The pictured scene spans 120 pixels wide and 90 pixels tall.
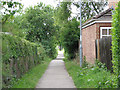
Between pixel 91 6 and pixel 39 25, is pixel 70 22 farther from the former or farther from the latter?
pixel 91 6

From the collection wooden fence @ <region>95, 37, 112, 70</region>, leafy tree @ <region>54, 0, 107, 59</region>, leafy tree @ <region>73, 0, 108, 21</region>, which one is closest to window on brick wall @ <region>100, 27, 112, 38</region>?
wooden fence @ <region>95, 37, 112, 70</region>

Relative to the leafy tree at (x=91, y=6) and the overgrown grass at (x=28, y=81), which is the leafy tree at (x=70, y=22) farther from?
the overgrown grass at (x=28, y=81)

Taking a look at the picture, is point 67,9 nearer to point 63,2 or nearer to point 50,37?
point 63,2

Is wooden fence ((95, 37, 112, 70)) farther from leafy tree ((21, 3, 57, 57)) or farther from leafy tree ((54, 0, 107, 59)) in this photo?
leafy tree ((21, 3, 57, 57))

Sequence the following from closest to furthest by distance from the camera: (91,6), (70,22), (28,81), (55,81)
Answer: (28,81)
(55,81)
(70,22)
(91,6)

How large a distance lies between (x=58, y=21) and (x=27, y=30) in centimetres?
466

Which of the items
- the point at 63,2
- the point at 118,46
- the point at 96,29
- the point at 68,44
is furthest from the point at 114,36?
the point at 63,2

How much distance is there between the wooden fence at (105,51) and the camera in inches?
453

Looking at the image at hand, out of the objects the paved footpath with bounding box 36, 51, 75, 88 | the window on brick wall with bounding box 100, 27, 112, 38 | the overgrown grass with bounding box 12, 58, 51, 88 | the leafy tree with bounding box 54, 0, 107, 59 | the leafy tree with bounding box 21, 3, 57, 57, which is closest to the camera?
the overgrown grass with bounding box 12, 58, 51, 88

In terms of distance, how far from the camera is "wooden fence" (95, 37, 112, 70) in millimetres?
11516

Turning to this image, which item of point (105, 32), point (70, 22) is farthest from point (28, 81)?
point (70, 22)

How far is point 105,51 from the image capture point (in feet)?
40.8

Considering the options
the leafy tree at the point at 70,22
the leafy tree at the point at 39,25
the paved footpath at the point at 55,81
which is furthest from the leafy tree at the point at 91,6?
the paved footpath at the point at 55,81

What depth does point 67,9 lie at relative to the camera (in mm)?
29906
